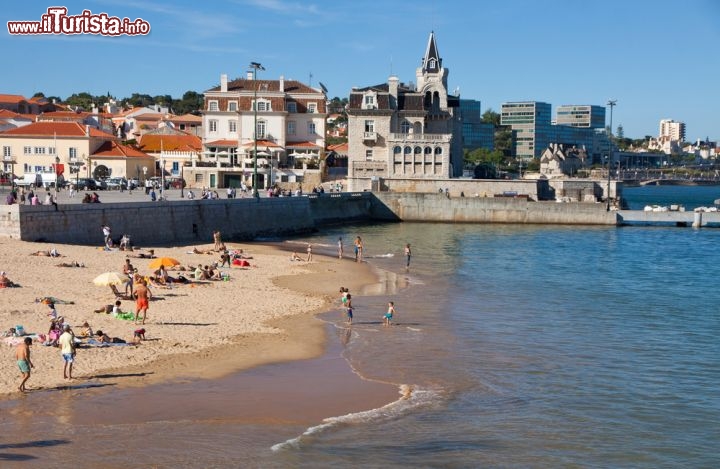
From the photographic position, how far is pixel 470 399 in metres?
17.7

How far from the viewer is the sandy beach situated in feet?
59.4

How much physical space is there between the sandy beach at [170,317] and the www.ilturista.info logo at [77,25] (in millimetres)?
17202

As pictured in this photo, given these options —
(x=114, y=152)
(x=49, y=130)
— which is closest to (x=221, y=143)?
(x=114, y=152)

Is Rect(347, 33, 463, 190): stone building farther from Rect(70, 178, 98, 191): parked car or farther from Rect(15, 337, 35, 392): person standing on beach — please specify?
Rect(15, 337, 35, 392): person standing on beach

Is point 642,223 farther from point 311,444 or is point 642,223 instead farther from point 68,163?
point 311,444

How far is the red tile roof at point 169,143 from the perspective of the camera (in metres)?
84.4

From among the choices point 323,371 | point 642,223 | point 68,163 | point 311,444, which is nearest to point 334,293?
point 323,371

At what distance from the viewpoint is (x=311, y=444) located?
14.6 metres

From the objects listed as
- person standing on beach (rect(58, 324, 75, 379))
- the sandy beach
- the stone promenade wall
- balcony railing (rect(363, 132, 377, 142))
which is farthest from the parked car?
person standing on beach (rect(58, 324, 75, 379))

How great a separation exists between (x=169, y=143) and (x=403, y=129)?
82.0ft

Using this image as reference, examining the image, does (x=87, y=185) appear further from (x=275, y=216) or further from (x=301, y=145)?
(x=301, y=145)

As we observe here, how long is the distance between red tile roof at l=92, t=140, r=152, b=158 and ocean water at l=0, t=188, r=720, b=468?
44.0 m

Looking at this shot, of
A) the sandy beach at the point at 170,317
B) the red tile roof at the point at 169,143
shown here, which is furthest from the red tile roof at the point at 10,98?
the sandy beach at the point at 170,317

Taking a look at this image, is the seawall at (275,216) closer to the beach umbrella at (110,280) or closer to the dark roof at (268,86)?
the beach umbrella at (110,280)
